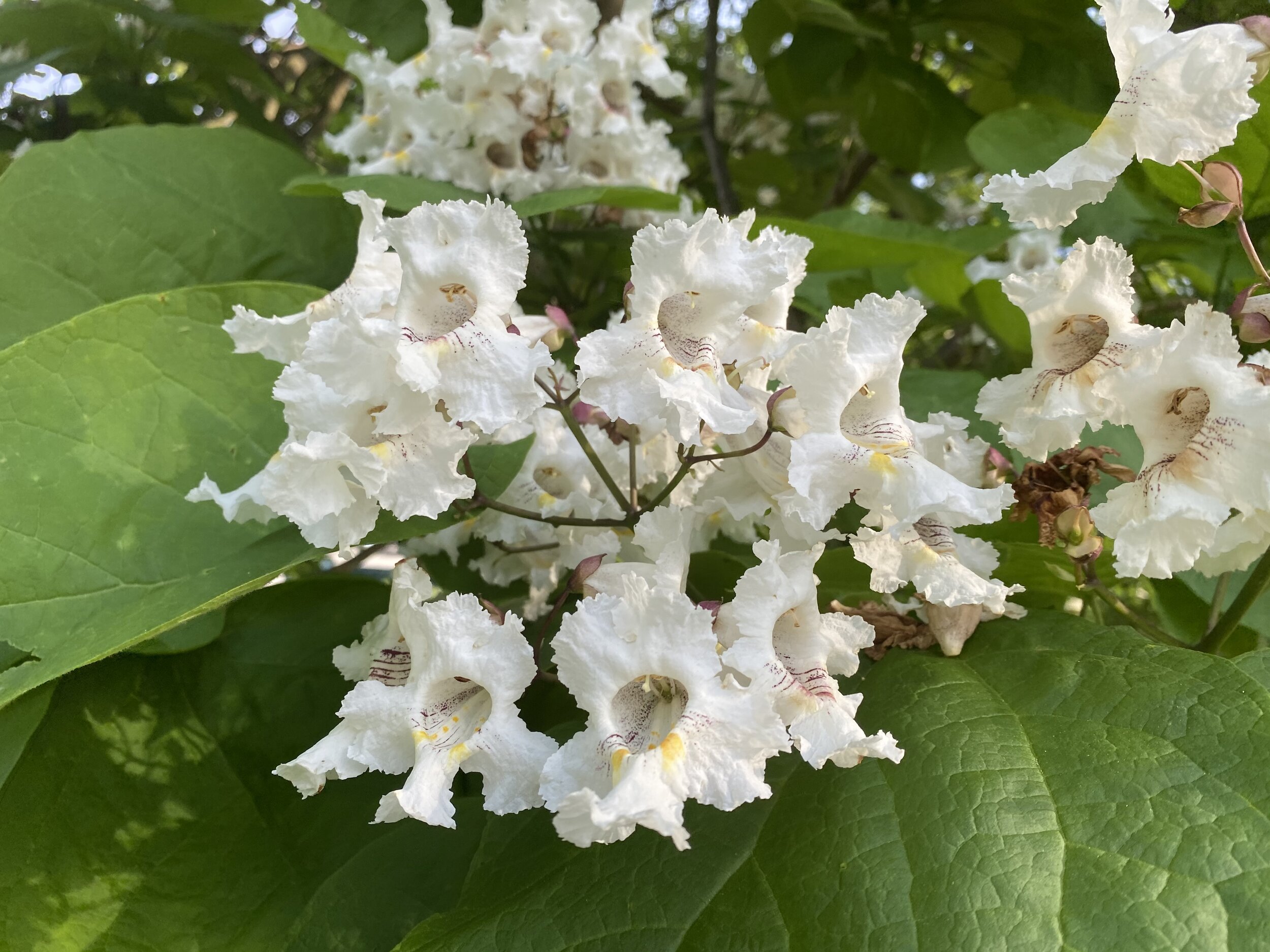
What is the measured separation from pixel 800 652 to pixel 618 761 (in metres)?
0.14

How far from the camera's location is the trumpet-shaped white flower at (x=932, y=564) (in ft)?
1.88

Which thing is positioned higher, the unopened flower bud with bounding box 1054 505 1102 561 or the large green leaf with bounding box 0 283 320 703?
the unopened flower bud with bounding box 1054 505 1102 561

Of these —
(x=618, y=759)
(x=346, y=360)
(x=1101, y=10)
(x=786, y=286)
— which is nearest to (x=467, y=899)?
(x=618, y=759)

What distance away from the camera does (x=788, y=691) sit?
525 mm

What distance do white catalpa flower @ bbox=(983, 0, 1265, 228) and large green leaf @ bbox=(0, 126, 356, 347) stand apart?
2.70 feet

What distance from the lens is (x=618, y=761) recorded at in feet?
1.54

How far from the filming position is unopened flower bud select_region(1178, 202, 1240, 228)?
1.83ft

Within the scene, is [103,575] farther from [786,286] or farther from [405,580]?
[786,286]

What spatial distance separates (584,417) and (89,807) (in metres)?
0.48

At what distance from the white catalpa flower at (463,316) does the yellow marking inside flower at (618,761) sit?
7.3 inches

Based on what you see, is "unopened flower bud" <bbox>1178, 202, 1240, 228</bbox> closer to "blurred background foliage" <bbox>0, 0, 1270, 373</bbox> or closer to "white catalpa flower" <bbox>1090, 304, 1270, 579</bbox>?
"white catalpa flower" <bbox>1090, 304, 1270, 579</bbox>

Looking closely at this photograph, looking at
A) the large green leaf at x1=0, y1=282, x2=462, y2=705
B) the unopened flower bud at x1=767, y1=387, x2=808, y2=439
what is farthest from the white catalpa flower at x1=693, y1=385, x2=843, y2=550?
the large green leaf at x1=0, y1=282, x2=462, y2=705

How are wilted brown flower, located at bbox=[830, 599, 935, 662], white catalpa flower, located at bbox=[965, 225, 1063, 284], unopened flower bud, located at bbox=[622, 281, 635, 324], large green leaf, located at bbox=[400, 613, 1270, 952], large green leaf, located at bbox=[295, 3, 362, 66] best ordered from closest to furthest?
large green leaf, located at bbox=[400, 613, 1270, 952], unopened flower bud, located at bbox=[622, 281, 635, 324], wilted brown flower, located at bbox=[830, 599, 935, 662], large green leaf, located at bbox=[295, 3, 362, 66], white catalpa flower, located at bbox=[965, 225, 1063, 284]

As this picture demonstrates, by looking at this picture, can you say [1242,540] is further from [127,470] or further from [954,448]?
[127,470]
